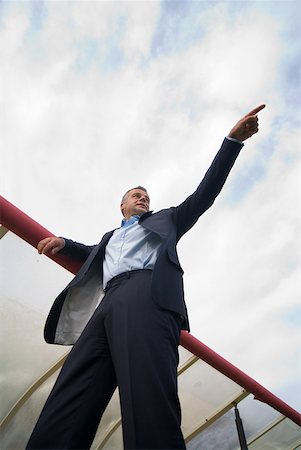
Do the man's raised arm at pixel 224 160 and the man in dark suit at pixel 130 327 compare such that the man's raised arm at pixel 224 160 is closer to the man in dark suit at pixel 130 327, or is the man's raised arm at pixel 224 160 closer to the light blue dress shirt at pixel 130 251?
the man in dark suit at pixel 130 327

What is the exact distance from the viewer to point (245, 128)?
5.61ft

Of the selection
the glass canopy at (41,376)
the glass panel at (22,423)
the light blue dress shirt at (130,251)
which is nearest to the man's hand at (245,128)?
the light blue dress shirt at (130,251)

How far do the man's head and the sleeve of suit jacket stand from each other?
43cm

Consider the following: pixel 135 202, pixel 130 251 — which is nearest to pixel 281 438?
pixel 135 202

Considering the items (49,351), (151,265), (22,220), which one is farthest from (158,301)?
(49,351)

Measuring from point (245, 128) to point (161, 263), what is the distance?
80 centimetres

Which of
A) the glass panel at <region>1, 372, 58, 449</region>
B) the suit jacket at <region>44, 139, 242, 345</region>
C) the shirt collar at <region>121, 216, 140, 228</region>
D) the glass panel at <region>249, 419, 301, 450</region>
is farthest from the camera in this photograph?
the glass panel at <region>249, 419, 301, 450</region>

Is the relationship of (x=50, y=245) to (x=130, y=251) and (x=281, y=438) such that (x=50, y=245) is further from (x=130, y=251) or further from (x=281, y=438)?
(x=281, y=438)

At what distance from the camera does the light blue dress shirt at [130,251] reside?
1.69 metres

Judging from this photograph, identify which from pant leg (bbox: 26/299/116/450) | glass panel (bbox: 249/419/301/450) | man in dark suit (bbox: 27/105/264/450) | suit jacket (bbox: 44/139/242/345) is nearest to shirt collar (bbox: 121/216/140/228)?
man in dark suit (bbox: 27/105/264/450)

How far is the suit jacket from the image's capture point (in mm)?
1609

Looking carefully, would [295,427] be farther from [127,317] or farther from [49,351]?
[127,317]

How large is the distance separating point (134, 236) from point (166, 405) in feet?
3.05

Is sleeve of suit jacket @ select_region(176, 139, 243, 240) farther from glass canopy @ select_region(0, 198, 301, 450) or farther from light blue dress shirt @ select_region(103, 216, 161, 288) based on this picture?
glass canopy @ select_region(0, 198, 301, 450)
